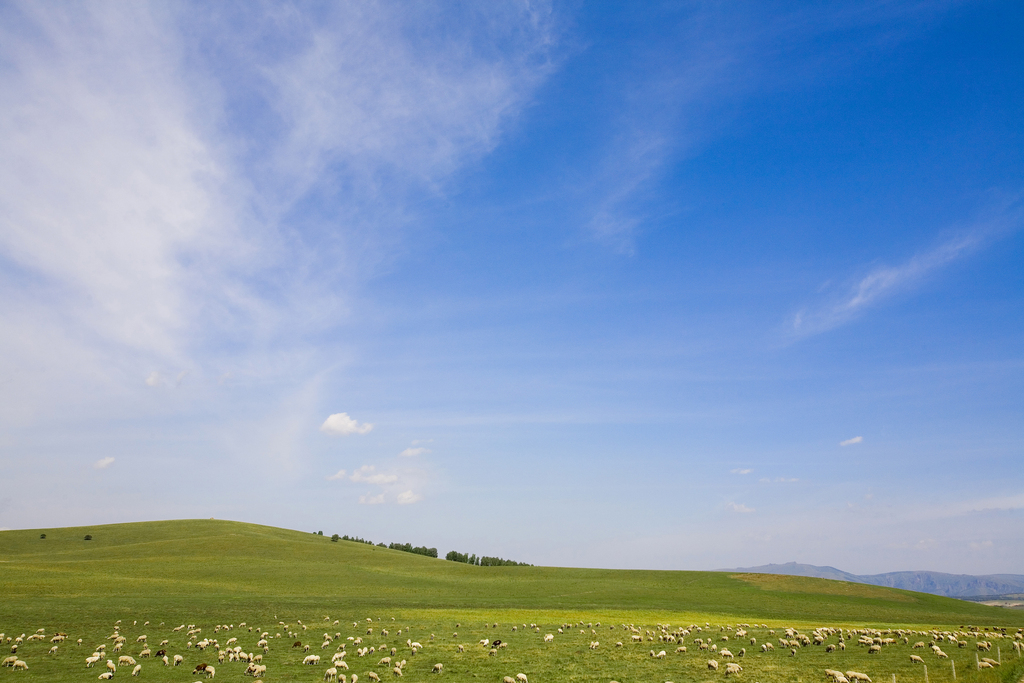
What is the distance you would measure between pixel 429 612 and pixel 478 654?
71.4 feet

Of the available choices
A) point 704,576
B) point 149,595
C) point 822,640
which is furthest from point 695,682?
point 704,576

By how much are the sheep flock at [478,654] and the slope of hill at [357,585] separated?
13.7 m

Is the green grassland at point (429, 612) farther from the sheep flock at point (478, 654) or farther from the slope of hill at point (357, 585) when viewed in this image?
the slope of hill at point (357, 585)

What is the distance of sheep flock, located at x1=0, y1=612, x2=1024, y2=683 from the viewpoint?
22.0 meters

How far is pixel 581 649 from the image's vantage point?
29234mm

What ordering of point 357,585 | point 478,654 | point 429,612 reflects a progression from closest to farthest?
1. point 478,654
2. point 429,612
3. point 357,585

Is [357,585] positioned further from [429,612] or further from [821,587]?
[821,587]

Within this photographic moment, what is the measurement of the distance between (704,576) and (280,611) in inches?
2560

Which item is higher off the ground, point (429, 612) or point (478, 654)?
point (429, 612)

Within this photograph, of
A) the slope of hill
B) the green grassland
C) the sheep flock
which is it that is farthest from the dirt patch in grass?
the sheep flock

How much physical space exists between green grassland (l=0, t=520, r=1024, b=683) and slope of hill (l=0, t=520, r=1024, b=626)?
32 centimetres

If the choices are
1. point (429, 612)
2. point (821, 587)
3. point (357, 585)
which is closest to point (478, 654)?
point (429, 612)

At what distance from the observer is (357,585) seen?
69.4 meters

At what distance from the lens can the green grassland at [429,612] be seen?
2379 cm
